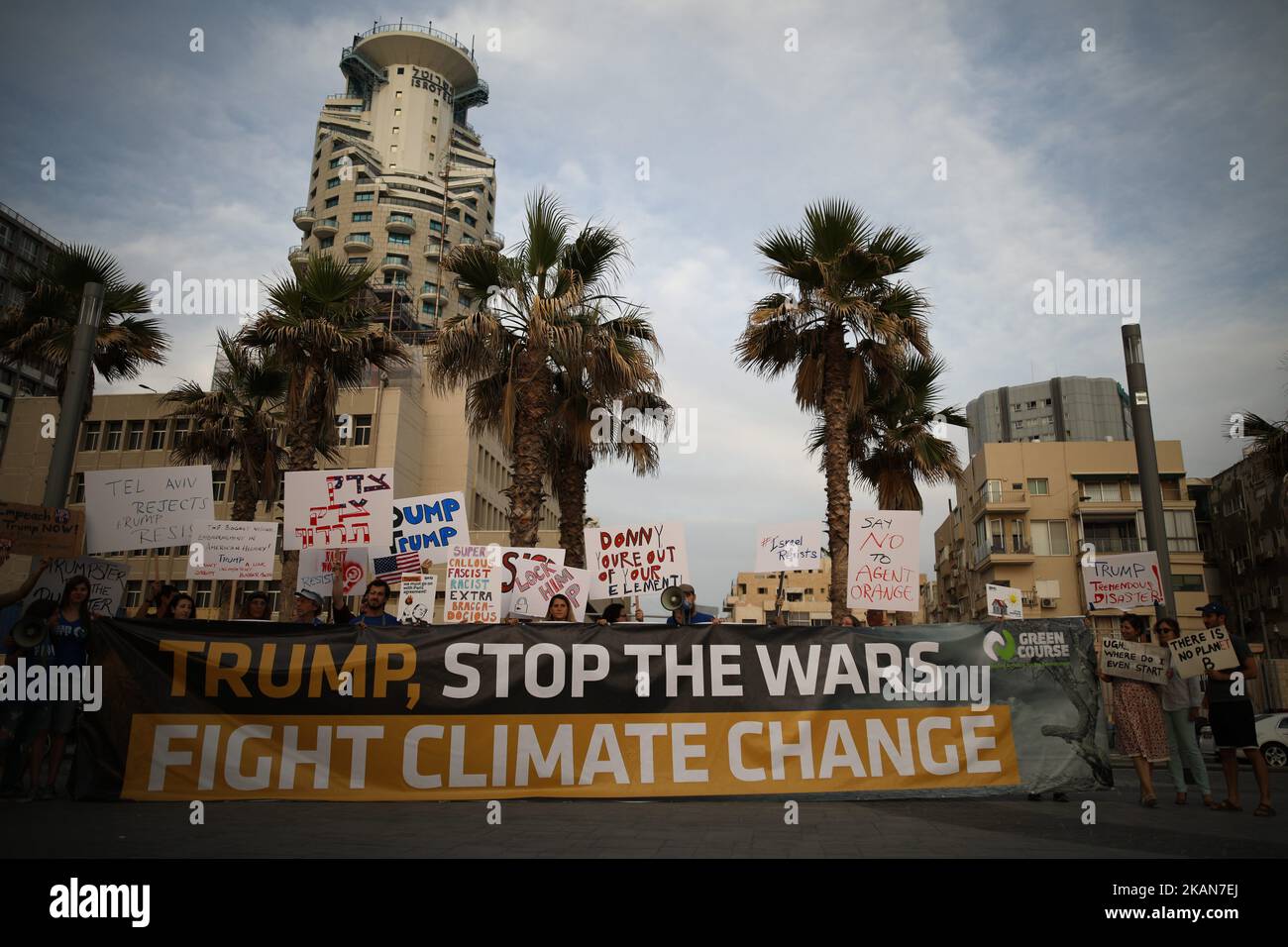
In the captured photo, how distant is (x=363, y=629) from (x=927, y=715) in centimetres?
567

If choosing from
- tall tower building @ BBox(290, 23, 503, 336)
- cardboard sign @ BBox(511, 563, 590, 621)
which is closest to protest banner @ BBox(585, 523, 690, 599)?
cardboard sign @ BBox(511, 563, 590, 621)

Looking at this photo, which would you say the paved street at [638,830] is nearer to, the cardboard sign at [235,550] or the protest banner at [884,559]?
the protest banner at [884,559]

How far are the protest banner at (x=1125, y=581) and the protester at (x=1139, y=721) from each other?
3.74 metres

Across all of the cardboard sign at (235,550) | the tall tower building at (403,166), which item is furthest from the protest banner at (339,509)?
the tall tower building at (403,166)

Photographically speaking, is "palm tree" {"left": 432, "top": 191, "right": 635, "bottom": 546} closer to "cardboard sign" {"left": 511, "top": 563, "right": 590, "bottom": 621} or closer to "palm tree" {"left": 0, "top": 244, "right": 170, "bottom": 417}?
"cardboard sign" {"left": 511, "top": 563, "right": 590, "bottom": 621}

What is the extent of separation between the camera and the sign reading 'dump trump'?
311 inches

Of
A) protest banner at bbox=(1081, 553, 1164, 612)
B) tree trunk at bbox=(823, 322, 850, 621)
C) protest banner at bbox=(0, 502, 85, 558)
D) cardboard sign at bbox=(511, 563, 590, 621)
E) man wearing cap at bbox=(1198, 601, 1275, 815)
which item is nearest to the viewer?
man wearing cap at bbox=(1198, 601, 1275, 815)

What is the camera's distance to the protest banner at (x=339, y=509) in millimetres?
11594

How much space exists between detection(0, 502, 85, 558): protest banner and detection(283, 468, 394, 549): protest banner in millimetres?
2463

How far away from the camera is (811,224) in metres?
16.3

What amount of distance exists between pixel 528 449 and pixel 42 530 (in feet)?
24.1

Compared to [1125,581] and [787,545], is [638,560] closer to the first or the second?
[787,545]
